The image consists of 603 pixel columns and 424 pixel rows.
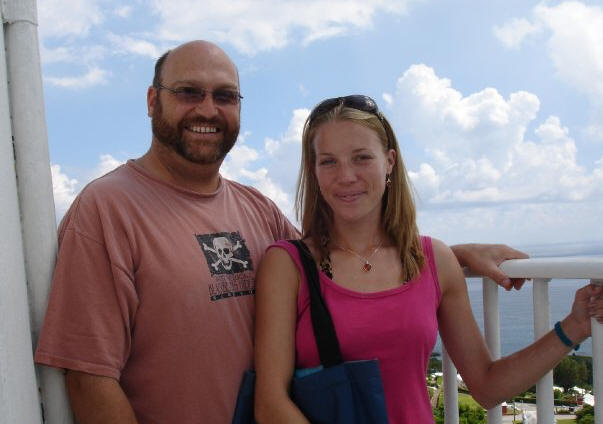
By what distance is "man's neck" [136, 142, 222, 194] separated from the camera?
227 cm

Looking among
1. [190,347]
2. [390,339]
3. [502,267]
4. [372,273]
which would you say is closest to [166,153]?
[190,347]

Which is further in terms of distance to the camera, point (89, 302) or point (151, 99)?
point (151, 99)

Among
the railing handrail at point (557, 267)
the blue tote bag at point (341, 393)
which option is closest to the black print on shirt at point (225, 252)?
the blue tote bag at point (341, 393)

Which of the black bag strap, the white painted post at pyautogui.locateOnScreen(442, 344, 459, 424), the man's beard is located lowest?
the white painted post at pyautogui.locateOnScreen(442, 344, 459, 424)

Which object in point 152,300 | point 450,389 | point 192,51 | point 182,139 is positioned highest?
point 192,51

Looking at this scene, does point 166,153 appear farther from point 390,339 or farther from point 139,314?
point 390,339

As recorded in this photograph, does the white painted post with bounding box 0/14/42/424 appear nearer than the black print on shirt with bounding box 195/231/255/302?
Yes

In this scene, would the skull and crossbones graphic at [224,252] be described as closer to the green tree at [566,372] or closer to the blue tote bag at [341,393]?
the blue tote bag at [341,393]

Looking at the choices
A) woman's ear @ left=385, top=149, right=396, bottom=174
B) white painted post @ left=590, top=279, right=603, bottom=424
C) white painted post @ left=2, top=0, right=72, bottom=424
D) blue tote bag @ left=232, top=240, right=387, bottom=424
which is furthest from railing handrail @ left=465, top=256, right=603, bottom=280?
white painted post @ left=2, top=0, right=72, bottom=424

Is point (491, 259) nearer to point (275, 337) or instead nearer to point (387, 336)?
point (387, 336)

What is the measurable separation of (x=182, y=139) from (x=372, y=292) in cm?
94

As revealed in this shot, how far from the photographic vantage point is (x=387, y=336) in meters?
2.11

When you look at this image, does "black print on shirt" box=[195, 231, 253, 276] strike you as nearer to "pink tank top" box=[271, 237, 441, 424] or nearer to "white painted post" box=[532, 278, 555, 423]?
"pink tank top" box=[271, 237, 441, 424]

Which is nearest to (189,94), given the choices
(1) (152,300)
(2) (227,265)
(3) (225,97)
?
(3) (225,97)
